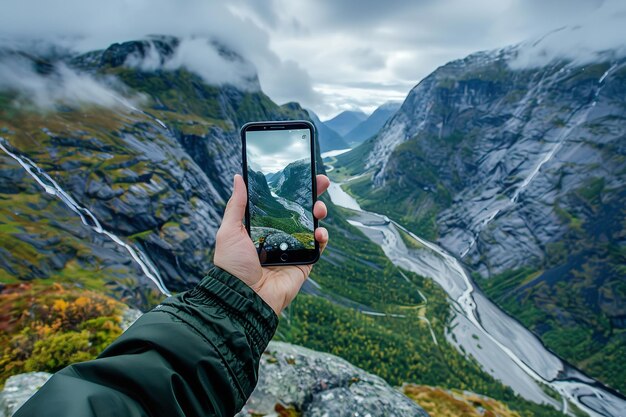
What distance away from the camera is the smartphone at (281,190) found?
8773mm

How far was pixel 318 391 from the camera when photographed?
17203 mm

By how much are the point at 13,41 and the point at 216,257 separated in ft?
589

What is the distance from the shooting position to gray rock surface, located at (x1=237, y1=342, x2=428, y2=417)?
15.7 m

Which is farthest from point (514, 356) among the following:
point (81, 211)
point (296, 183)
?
point (81, 211)

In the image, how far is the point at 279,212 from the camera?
9570 millimetres

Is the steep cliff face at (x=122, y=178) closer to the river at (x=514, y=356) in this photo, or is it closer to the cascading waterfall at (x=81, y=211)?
the cascading waterfall at (x=81, y=211)

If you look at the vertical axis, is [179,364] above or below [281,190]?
below

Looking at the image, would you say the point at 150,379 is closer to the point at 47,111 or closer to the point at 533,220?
the point at 47,111

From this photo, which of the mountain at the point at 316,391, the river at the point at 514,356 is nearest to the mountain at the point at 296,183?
the mountain at the point at 316,391

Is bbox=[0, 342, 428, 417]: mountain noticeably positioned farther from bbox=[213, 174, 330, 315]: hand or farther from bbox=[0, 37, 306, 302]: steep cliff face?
bbox=[0, 37, 306, 302]: steep cliff face

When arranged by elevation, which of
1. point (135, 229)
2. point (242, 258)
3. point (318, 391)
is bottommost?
Result: point (135, 229)

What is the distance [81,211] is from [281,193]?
273 feet

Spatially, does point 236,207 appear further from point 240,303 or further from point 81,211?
point 81,211

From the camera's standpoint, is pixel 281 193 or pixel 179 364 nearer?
pixel 179 364
